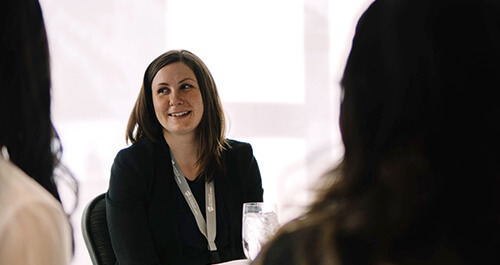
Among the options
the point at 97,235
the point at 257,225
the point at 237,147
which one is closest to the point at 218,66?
the point at 237,147

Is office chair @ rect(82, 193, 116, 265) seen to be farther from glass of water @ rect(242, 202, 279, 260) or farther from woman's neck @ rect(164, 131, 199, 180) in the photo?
glass of water @ rect(242, 202, 279, 260)

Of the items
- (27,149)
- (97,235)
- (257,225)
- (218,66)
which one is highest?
(218,66)

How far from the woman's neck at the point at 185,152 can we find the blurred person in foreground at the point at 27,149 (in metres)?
1.25

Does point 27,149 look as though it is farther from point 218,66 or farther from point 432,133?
point 218,66

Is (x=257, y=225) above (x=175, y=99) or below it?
below

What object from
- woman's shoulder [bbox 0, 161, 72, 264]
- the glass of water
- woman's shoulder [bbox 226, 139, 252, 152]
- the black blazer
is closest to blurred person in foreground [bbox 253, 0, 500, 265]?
woman's shoulder [bbox 0, 161, 72, 264]

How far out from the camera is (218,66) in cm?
372

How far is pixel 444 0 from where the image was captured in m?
0.65

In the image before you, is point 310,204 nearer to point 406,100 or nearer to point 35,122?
point 406,100

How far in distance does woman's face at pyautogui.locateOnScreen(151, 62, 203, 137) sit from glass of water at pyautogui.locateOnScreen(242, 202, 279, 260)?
0.81m

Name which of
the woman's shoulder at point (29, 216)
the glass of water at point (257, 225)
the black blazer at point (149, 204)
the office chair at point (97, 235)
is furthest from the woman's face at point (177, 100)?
the woman's shoulder at point (29, 216)

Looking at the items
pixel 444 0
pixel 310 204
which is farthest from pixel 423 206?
pixel 444 0

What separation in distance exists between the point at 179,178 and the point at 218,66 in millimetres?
1886

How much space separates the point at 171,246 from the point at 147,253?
0.33ft
